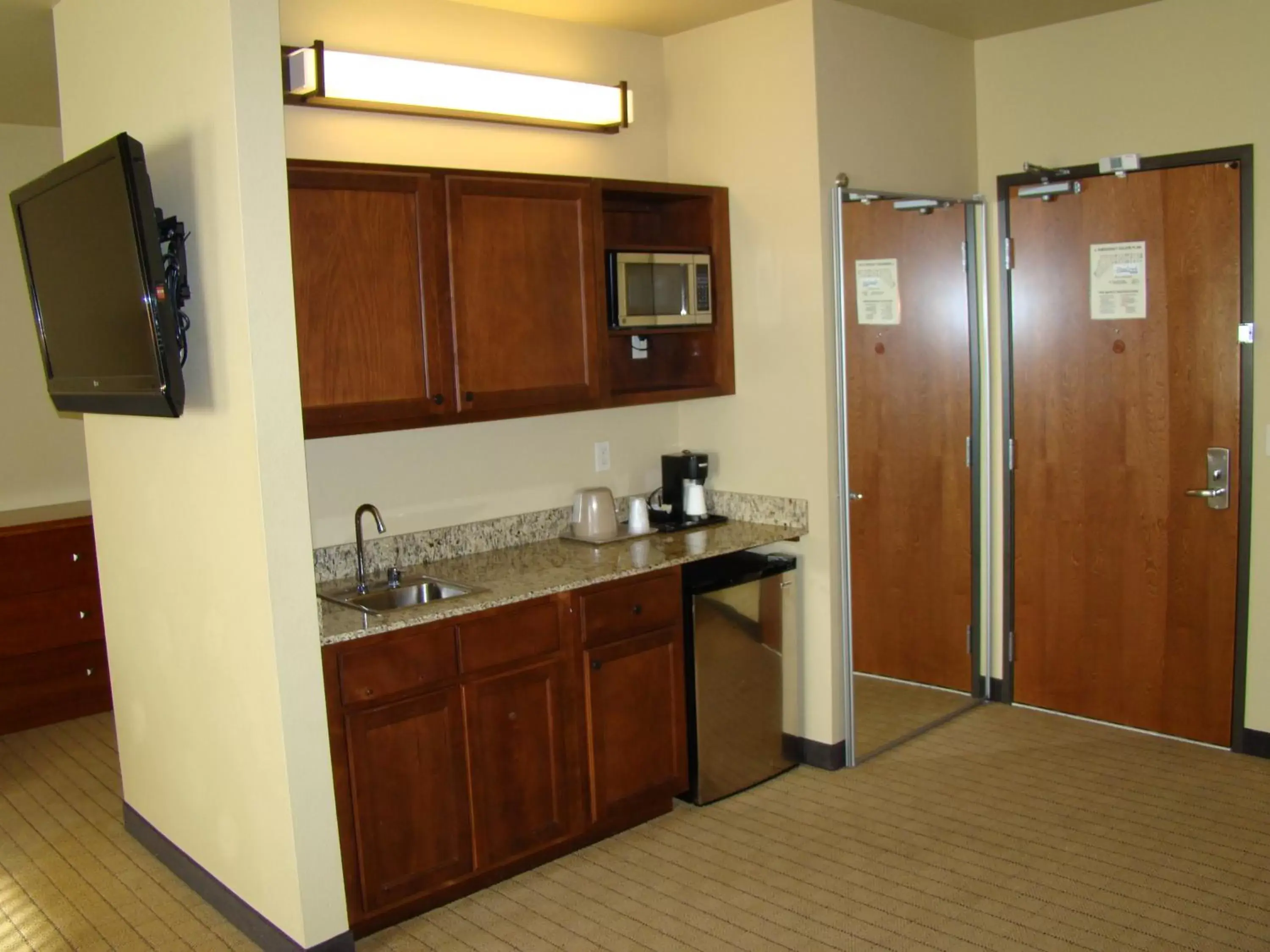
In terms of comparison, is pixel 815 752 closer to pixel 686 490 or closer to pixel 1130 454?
pixel 686 490

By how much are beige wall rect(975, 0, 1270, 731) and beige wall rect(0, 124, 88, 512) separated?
170 inches

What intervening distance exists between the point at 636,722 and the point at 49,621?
291 centimetres

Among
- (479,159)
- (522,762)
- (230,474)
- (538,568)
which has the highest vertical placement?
(479,159)

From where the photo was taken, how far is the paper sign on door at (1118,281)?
4.10 metres

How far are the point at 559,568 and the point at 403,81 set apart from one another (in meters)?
1.58

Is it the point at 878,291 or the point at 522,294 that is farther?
the point at 878,291

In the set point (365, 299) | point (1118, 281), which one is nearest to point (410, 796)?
point (365, 299)

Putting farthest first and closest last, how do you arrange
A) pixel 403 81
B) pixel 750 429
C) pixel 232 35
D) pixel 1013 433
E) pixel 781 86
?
1. pixel 1013 433
2. pixel 750 429
3. pixel 781 86
4. pixel 403 81
5. pixel 232 35

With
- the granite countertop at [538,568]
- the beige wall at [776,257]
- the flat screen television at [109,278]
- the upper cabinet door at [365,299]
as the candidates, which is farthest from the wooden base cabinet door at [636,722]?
the flat screen television at [109,278]

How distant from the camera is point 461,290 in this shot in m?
3.34

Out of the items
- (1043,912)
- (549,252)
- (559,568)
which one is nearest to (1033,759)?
(1043,912)

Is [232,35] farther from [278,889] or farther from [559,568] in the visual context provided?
[278,889]

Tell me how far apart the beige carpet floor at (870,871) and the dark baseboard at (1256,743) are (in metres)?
0.07

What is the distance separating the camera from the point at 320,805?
280 cm
